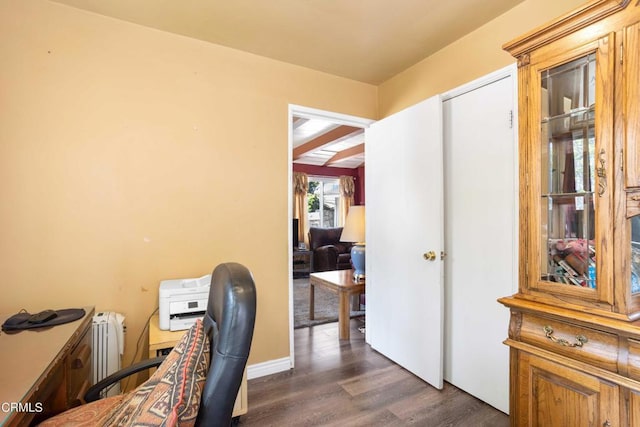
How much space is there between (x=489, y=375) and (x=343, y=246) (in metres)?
4.97

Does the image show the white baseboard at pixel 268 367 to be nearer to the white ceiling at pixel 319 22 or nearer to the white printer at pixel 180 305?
the white printer at pixel 180 305

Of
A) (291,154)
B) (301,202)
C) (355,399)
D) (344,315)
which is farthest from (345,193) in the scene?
(355,399)

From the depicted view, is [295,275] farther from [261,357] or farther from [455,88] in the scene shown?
[455,88]

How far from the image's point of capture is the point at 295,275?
666 centimetres

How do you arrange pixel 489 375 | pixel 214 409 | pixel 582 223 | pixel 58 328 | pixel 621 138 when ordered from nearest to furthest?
1. pixel 214 409
2. pixel 621 138
3. pixel 582 223
4. pixel 58 328
5. pixel 489 375

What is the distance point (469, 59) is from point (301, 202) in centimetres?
554

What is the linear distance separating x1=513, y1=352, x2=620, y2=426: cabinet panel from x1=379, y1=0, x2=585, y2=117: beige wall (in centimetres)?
167


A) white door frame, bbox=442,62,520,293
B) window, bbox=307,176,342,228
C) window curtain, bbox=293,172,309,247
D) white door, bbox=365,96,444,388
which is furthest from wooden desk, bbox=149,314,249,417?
window, bbox=307,176,342,228

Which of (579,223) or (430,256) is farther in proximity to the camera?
(430,256)

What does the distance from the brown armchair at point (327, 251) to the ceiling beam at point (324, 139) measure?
178 centimetres

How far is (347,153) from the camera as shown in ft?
22.2

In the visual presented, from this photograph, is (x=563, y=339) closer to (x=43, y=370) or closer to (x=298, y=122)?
(x=43, y=370)

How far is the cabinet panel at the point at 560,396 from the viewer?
1147 mm

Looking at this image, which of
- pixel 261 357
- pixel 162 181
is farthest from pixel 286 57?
pixel 261 357
